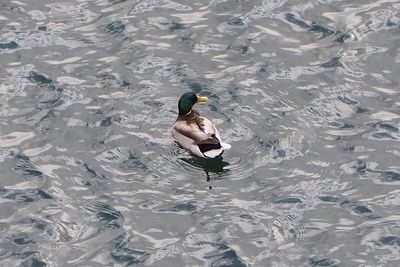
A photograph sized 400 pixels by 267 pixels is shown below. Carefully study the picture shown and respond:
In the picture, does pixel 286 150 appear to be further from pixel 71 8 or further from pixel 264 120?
pixel 71 8

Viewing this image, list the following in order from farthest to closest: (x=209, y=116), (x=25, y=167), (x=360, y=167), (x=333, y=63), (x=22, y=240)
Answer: (x=333, y=63)
(x=209, y=116)
(x=25, y=167)
(x=360, y=167)
(x=22, y=240)

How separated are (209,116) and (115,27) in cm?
435

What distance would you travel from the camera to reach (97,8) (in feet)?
102

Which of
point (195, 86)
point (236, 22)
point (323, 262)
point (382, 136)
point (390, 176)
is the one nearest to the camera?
point (323, 262)

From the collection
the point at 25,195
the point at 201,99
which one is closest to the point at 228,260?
the point at 25,195

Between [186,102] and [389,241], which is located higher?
[186,102]

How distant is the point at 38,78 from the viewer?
28344mm

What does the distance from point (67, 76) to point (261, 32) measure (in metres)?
5.15

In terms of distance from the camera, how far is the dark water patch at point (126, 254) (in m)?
22.2

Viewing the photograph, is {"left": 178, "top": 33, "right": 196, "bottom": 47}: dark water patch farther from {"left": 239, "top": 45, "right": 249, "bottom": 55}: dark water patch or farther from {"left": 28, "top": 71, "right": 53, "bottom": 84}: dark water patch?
{"left": 28, "top": 71, "right": 53, "bottom": 84}: dark water patch

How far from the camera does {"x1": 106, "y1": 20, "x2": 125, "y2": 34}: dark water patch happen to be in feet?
98.8

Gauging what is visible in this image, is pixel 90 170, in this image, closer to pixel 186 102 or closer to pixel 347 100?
pixel 186 102

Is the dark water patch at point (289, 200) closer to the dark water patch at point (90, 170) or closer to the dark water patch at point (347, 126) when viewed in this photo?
the dark water patch at point (347, 126)

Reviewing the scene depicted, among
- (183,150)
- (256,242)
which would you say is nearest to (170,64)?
(183,150)
